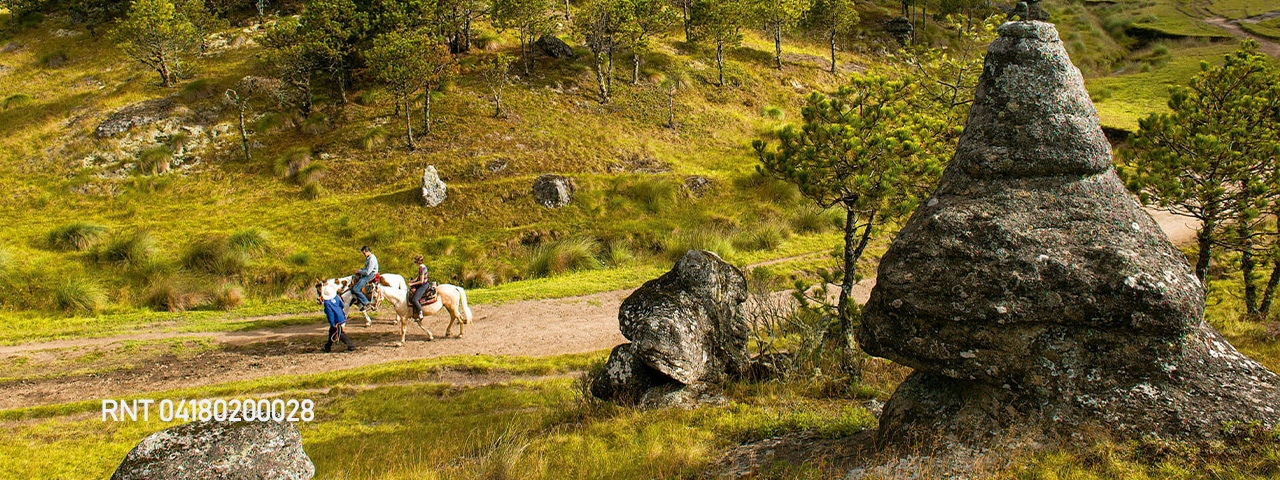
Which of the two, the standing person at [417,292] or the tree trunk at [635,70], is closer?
the standing person at [417,292]

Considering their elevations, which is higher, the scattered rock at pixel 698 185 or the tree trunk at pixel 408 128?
the tree trunk at pixel 408 128

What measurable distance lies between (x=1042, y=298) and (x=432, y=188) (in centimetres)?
2396

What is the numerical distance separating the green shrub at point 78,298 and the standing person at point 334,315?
343 inches

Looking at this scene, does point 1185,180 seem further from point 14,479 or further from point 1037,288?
point 14,479

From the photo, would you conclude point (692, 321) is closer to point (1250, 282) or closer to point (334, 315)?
point (334, 315)

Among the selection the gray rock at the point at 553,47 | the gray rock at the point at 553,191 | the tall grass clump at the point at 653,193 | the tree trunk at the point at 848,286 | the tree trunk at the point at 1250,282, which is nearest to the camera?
the tree trunk at the point at 848,286

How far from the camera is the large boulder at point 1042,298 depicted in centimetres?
552

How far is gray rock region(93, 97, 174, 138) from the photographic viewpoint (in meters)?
28.2

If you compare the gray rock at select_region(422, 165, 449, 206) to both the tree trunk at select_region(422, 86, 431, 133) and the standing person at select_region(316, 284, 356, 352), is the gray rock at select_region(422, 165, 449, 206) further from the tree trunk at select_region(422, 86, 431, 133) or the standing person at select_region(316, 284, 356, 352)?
the standing person at select_region(316, 284, 356, 352)

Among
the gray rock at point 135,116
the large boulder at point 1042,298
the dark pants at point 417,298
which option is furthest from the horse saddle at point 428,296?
the gray rock at point 135,116

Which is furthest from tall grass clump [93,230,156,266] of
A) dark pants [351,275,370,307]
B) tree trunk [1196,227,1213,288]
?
tree trunk [1196,227,1213,288]

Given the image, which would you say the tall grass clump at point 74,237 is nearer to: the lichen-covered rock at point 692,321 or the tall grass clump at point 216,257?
the tall grass clump at point 216,257

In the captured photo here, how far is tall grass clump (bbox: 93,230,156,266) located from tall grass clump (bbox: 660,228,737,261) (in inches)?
694

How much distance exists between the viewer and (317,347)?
15383 mm
